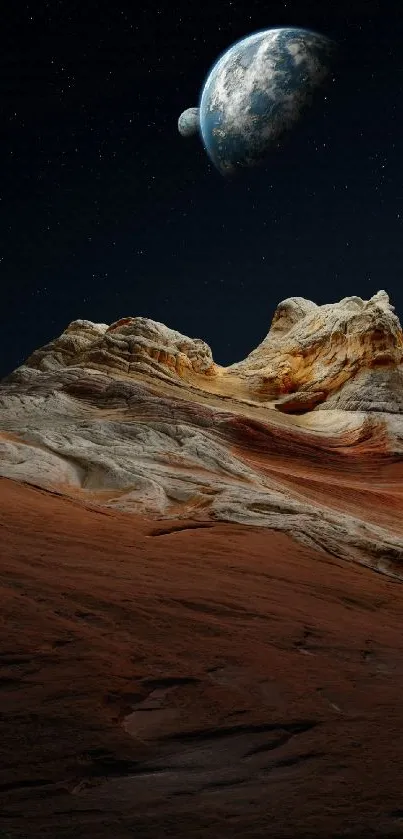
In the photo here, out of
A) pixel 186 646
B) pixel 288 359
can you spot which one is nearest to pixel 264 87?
pixel 288 359

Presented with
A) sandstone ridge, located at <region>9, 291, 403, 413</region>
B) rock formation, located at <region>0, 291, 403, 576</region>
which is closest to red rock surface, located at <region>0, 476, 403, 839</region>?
rock formation, located at <region>0, 291, 403, 576</region>

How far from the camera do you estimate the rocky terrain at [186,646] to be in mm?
2605

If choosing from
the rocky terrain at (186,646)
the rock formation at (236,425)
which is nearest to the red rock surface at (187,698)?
the rocky terrain at (186,646)

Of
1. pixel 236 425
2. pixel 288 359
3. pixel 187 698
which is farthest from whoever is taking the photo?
pixel 288 359

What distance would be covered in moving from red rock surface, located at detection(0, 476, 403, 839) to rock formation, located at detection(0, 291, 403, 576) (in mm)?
3544

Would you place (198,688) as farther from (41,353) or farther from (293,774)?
(41,353)

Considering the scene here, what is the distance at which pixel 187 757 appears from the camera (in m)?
3.00

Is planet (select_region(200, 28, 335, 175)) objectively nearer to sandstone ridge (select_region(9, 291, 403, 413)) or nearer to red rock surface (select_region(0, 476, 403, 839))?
sandstone ridge (select_region(9, 291, 403, 413))

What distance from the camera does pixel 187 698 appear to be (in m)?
3.71

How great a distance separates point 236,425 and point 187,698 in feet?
62.9

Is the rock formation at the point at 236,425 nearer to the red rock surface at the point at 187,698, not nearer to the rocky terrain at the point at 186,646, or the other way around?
the rocky terrain at the point at 186,646

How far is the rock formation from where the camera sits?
11.3m

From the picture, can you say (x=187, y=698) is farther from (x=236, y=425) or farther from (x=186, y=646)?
(x=236, y=425)

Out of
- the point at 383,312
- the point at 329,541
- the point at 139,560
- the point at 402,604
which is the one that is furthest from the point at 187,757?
the point at 383,312
